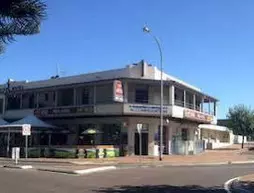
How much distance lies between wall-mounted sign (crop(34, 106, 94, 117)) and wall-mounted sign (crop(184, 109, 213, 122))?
970 cm

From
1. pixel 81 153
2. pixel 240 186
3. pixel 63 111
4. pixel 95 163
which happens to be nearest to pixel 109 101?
pixel 63 111

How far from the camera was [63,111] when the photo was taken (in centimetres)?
5453

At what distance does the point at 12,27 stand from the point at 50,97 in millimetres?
51231

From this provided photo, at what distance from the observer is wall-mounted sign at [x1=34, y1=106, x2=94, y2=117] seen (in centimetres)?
5238

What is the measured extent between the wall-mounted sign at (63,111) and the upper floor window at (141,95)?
4.53m

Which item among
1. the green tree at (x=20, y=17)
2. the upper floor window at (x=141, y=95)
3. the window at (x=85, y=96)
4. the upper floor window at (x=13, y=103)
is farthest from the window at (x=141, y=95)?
the green tree at (x=20, y=17)

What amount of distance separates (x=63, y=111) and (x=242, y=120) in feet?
129

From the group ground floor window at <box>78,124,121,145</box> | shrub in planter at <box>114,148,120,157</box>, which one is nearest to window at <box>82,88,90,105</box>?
ground floor window at <box>78,124,121,145</box>

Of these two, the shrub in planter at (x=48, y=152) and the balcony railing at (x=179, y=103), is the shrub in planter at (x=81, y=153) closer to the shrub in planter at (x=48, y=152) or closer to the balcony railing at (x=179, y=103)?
the shrub in planter at (x=48, y=152)

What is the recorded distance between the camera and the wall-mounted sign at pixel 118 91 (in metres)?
49.1

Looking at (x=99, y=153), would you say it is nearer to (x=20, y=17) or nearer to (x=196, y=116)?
(x=196, y=116)

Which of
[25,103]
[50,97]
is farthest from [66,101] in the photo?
[25,103]

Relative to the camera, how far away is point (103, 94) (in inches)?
2126

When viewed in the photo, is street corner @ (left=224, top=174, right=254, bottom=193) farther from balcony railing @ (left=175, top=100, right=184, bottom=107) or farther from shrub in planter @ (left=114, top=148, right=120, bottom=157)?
balcony railing @ (left=175, top=100, right=184, bottom=107)
